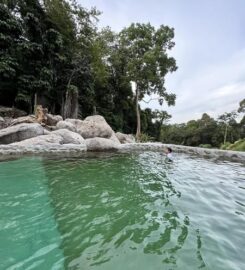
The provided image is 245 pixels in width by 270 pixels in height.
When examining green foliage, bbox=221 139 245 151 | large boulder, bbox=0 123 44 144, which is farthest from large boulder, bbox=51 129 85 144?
green foliage, bbox=221 139 245 151

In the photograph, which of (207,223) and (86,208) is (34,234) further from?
(207,223)

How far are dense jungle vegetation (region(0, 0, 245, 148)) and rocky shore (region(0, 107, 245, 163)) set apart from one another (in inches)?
184

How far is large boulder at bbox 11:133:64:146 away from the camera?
1136 cm

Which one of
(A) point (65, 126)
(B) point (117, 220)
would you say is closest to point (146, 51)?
(A) point (65, 126)

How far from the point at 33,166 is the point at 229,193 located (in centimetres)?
613

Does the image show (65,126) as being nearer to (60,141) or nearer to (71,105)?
(60,141)

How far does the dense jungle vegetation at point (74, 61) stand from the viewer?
17.9 m

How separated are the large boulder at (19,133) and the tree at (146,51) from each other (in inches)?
524

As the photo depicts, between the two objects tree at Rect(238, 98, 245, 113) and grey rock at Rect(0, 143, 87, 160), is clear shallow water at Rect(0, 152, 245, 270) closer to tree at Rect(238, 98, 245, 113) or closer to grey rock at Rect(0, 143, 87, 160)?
grey rock at Rect(0, 143, 87, 160)

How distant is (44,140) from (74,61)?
11239 mm

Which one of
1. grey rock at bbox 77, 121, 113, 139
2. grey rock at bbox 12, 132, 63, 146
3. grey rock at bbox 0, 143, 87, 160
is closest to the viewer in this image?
grey rock at bbox 0, 143, 87, 160

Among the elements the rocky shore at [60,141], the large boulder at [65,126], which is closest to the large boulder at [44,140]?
the rocky shore at [60,141]

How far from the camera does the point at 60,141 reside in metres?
12.7

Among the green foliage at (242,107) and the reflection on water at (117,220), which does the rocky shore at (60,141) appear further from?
the green foliage at (242,107)
